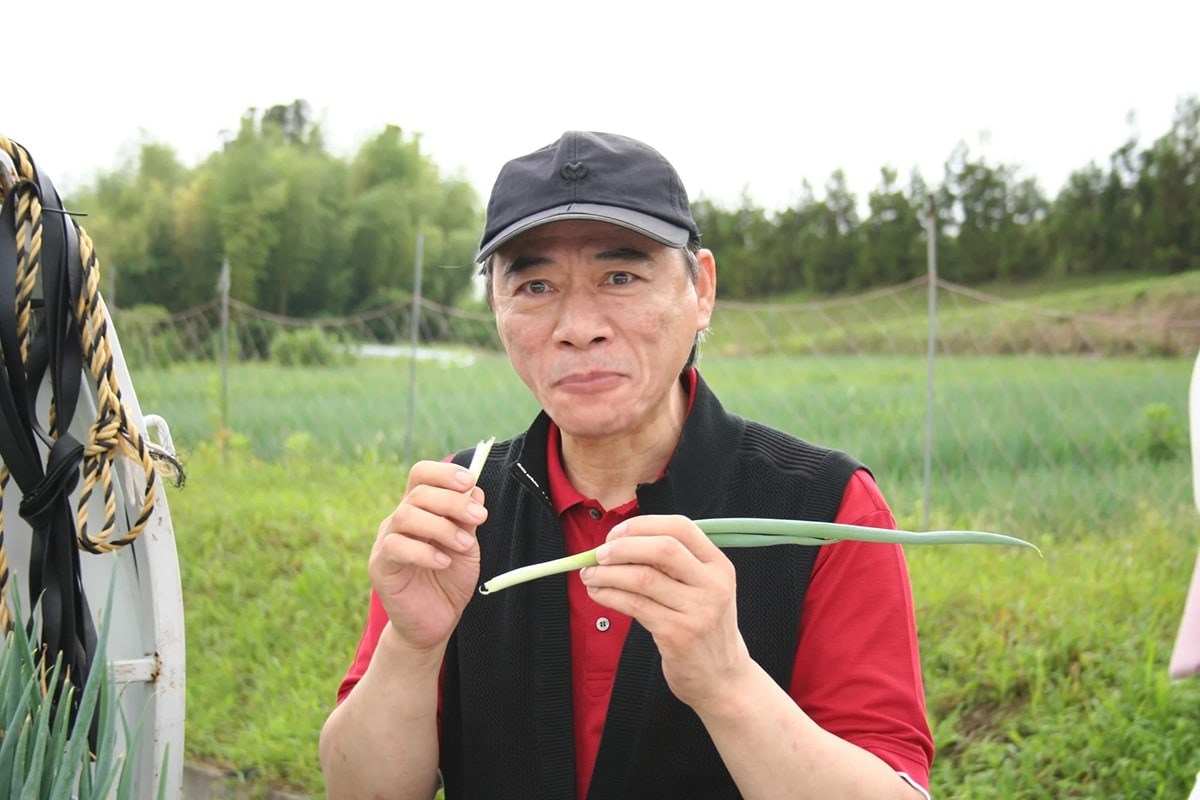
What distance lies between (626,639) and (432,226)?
38.4 ft

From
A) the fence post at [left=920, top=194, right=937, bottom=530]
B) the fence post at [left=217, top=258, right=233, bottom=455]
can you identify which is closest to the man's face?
the fence post at [left=920, top=194, right=937, bottom=530]

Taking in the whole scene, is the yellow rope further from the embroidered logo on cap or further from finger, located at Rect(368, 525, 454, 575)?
the embroidered logo on cap

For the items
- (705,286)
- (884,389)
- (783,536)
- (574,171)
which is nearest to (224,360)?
(884,389)

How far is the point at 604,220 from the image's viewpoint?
1.42 meters

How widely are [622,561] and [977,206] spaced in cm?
961

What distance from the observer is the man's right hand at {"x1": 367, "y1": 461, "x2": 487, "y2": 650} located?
1307mm

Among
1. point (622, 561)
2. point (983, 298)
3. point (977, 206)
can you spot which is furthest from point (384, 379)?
point (622, 561)

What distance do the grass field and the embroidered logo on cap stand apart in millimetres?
2172

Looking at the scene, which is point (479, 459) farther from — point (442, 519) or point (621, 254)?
point (621, 254)

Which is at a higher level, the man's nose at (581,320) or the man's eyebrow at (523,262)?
the man's eyebrow at (523,262)

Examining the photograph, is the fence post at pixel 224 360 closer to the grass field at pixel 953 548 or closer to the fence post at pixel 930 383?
the grass field at pixel 953 548

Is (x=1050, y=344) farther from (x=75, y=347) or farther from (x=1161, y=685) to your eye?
(x=75, y=347)

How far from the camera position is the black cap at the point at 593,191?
144 centimetres

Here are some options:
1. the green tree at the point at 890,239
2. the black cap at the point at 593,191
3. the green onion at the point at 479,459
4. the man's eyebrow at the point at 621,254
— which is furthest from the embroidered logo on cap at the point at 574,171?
the green tree at the point at 890,239
